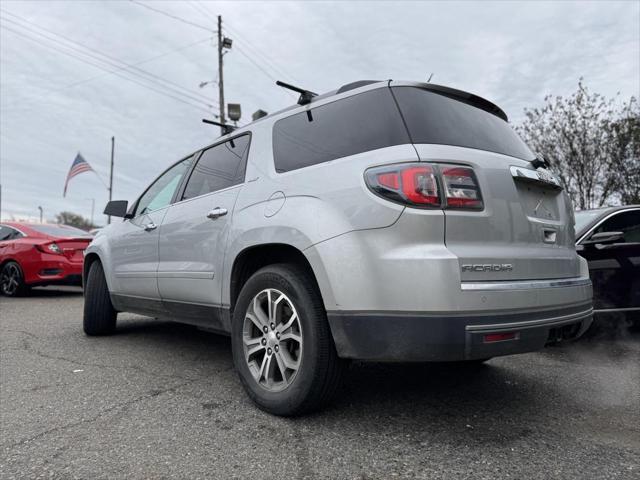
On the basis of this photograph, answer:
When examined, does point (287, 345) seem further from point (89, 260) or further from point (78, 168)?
point (78, 168)

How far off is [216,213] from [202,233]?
0.24 meters

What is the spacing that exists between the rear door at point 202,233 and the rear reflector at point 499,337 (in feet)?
5.73

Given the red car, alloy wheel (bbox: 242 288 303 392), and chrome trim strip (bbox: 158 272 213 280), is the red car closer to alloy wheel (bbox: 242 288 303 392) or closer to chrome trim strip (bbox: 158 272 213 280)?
chrome trim strip (bbox: 158 272 213 280)

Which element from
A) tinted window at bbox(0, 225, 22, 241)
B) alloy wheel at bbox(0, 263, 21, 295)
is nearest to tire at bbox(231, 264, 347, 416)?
alloy wheel at bbox(0, 263, 21, 295)

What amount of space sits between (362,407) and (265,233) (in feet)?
3.72

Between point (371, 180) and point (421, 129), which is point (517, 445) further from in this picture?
point (421, 129)

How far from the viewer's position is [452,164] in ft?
7.49

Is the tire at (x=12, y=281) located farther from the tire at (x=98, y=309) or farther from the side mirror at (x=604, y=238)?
the side mirror at (x=604, y=238)

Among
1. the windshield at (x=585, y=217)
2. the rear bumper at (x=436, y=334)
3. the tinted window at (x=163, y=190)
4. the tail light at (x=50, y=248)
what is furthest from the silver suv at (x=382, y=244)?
the tail light at (x=50, y=248)

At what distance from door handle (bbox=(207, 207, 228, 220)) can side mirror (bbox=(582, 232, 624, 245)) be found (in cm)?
340

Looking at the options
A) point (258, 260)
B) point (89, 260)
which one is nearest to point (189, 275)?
point (258, 260)

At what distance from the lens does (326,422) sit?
2.50 metres

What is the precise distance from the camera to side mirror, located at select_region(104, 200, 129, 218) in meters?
4.83

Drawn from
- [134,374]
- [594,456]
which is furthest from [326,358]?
[134,374]
